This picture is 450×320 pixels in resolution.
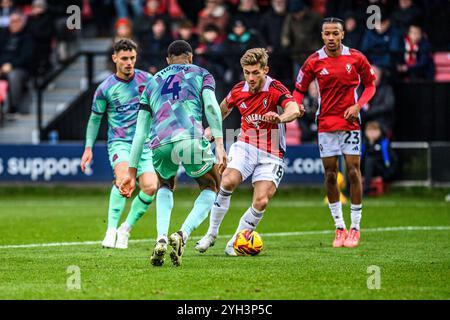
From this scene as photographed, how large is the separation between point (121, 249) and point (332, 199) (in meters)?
2.61

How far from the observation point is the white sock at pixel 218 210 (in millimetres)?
12273

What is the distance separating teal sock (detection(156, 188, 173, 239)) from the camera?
11266mm

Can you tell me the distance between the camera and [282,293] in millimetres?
9031

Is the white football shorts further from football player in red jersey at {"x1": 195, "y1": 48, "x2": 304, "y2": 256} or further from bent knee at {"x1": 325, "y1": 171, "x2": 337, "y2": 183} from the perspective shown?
bent knee at {"x1": 325, "y1": 171, "x2": 337, "y2": 183}

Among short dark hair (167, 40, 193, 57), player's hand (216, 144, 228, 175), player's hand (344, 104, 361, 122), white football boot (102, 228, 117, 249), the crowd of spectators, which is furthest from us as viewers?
the crowd of spectators

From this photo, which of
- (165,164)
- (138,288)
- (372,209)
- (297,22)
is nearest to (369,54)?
(297,22)

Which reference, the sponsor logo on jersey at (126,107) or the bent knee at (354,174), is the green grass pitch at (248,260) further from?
the sponsor logo on jersey at (126,107)

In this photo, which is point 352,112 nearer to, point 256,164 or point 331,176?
point 331,176

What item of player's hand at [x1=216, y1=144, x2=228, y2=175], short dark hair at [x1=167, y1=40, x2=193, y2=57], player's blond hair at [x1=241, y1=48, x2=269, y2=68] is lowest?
player's hand at [x1=216, y1=144, x2=228, y2=175]

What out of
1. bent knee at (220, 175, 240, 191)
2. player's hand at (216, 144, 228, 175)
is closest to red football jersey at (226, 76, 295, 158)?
bent knee at (220, 175, 240, 191)

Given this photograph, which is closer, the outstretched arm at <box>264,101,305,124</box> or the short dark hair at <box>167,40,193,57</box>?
the short dark hair at <box>167,40,193,57</box>

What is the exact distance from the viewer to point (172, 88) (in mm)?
11258

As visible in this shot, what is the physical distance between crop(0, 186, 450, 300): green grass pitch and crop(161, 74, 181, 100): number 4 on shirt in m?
1.67

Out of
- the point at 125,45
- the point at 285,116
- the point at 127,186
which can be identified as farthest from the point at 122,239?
the point at 285,116
